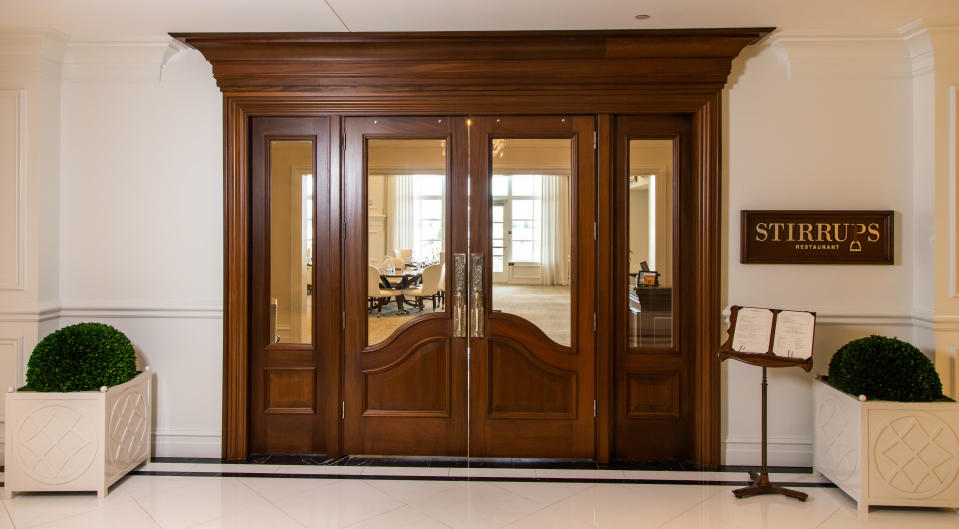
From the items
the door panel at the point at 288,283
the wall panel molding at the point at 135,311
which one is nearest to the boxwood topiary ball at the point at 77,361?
the wall panel molding at the point at 135,311

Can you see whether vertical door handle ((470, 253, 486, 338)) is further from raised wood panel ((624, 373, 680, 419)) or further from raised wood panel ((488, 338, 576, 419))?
raised wood panel ((624, 373, 680, 419))

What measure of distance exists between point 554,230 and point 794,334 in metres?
1.36

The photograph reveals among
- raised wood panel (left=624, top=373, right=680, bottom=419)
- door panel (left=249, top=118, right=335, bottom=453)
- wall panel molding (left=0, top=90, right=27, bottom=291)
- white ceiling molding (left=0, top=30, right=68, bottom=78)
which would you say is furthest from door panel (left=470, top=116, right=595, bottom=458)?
wall panel molding (left=0, top=90, right=27, bottom=291)

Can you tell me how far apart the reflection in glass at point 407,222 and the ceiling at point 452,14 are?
28.0 inches

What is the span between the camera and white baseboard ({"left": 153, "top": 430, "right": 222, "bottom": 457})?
370 cm

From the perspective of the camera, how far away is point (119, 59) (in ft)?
11.9

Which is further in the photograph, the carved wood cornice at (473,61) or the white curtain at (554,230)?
the white curtain at (554,230)

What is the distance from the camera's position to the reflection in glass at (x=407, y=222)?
364 centimetres

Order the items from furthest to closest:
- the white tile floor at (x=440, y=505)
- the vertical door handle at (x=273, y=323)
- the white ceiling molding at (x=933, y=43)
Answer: the vertical door handle at (x=273, y=323)
the white ceiling molding at (x=933, y=43)
the white tile floor at (x=440, y=505)

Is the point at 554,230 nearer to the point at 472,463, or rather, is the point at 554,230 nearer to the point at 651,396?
the point at 651,396

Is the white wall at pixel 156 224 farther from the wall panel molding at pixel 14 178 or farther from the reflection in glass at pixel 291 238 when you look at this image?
the reflection in glass at pixel 291 238

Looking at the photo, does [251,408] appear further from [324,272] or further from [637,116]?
[637,116]

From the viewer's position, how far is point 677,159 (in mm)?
3633

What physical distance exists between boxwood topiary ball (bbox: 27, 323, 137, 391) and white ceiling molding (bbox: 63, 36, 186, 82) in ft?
4.80
